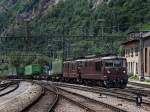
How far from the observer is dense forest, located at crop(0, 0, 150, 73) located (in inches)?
3465

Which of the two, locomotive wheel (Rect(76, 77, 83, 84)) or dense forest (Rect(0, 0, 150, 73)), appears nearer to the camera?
locomotive wheel (Rect(76, 77, 83, 84))

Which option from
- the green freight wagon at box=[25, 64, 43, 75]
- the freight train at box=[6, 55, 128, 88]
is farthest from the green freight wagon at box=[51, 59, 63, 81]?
the green freight wagon at box=[25, 64, 43, 75]

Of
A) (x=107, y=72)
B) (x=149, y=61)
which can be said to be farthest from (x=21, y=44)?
(x=107, y=72)

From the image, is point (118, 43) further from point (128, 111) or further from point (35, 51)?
point (128, 111)

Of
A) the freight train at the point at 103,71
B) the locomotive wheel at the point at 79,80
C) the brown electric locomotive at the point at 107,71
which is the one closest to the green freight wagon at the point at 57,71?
the locomotive wheel at the point at 79,80

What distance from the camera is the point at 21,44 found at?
324ft

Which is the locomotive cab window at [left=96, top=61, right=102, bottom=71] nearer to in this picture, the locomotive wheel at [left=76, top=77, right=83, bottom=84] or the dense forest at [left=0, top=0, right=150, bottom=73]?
the locomotive wheel at [left=76, top=77, right=83, bottom=84]

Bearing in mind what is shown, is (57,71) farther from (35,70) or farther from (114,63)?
(114,63)

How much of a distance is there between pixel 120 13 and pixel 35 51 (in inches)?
1025

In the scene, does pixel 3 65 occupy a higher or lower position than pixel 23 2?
lower

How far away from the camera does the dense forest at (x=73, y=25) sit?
8800 cm

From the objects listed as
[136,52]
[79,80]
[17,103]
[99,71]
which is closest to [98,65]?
[99,71]

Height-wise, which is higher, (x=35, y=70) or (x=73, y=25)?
(x=73, y=25)

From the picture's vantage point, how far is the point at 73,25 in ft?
454
